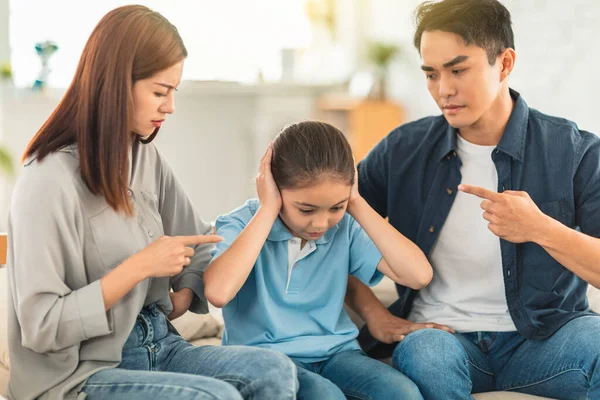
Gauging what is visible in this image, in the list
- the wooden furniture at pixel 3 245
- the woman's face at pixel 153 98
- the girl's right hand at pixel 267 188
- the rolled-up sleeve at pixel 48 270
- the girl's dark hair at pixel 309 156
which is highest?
the woman's face at pixel 153 98

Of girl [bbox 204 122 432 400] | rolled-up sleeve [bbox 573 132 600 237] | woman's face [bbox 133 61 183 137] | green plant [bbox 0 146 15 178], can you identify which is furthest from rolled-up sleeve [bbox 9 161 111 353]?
green plant [bbox 0 146 15 178]

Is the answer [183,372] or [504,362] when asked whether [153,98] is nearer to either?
[183,372]

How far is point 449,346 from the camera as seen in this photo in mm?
1686

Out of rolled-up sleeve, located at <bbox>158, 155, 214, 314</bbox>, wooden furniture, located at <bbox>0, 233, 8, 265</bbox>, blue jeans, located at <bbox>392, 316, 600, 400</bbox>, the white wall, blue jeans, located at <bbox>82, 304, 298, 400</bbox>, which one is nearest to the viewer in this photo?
blue jeans, located at <bbox>82, 304, 298, 400</bbox>

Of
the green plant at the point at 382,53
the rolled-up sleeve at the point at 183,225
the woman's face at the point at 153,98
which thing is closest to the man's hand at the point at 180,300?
the rolled-up sleeve at the point at 183,225

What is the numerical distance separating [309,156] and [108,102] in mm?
426

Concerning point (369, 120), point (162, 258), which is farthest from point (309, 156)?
point (369, 120)

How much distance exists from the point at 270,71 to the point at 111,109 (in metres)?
4.19

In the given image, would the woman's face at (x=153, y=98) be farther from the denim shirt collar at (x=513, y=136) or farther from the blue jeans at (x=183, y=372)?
the denim shirt collar at (x=513, y=136)

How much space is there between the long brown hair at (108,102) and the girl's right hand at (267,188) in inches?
12.0

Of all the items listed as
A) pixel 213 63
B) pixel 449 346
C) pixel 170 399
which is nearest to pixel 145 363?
pixel 170 399

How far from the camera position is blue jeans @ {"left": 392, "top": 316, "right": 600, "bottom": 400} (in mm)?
1622

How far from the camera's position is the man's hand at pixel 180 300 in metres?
1.68

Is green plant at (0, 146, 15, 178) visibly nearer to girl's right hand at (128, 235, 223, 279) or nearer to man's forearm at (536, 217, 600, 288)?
girl's right hand at (128, 235, 223, 279)
